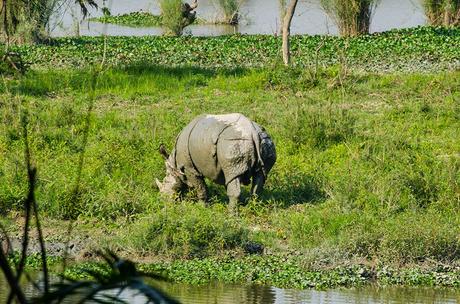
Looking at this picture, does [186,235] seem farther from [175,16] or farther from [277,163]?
[175,16]

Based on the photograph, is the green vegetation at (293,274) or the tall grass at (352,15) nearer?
the green vegetation at (293,274)

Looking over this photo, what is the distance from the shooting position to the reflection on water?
8.40 m

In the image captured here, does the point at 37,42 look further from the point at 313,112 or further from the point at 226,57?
the point at 313,112

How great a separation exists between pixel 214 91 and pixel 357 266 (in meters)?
7.75

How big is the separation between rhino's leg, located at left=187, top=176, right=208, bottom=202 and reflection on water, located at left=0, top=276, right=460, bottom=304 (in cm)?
209

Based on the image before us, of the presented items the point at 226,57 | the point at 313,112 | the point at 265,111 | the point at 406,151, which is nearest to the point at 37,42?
the point at 226,57

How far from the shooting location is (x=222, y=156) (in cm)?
1045

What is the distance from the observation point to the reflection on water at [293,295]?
8398 millimetres

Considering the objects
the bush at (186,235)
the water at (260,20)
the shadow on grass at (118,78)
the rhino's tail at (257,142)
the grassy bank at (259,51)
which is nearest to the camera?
the bush at (186,235)

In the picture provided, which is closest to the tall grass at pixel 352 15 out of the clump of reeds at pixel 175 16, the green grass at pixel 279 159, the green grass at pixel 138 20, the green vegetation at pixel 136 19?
the clump of reeds at pixel 175 16

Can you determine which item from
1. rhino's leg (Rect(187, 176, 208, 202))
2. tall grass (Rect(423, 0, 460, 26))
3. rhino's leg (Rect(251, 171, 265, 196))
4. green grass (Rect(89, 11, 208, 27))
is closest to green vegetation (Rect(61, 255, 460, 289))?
rhino's leg (Rect(251, 171, 265, 196))

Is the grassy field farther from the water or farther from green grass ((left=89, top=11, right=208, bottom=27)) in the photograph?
green grass ((left=89, top=11, right=208, bottom=27))

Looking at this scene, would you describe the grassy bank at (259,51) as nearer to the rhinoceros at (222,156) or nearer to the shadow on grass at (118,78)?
the shadow on grass at (118,78)

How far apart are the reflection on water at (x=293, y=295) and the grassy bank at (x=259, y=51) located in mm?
9696
